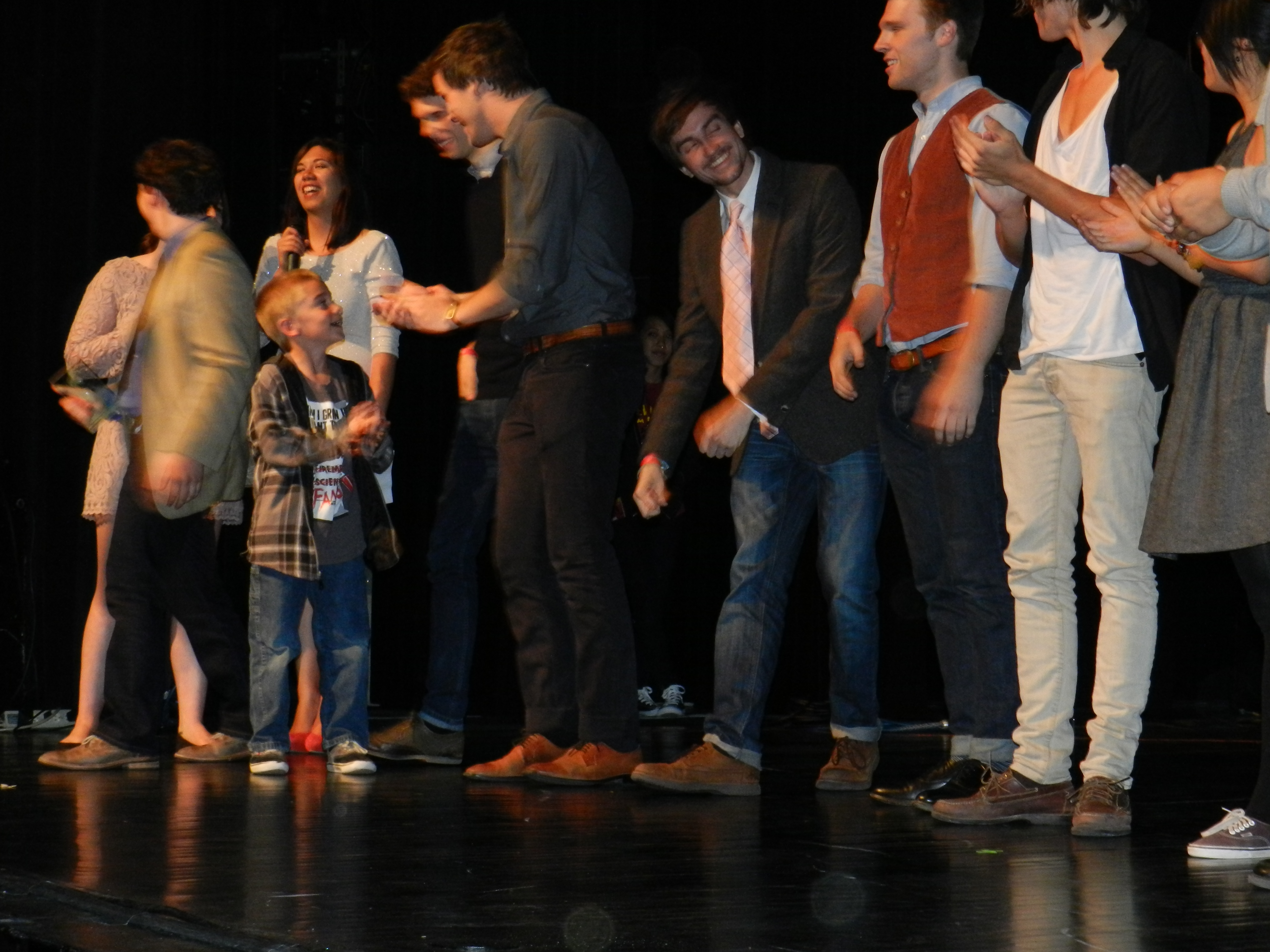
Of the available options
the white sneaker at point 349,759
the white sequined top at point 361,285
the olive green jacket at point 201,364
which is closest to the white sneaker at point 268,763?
the white sneaker at point 349,759

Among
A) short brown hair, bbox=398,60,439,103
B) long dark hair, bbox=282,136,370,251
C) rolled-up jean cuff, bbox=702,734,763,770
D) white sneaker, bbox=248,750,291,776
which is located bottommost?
white sneaker, bbox=248,750,291,776

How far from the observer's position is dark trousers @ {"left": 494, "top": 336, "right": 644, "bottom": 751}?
3.66 meters

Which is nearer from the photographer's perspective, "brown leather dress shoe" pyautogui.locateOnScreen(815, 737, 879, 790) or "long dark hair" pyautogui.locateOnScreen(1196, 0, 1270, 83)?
"long dark hair" pyautogui.locateOnScreen(1196, 0, 1270, 83)

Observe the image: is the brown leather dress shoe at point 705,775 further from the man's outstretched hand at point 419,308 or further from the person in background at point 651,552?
the person in background at point 651,552

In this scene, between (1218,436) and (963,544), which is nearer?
(1218,436)

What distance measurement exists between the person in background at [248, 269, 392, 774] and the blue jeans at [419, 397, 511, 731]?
17 cm

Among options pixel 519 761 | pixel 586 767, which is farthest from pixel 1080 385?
pixel 519 761

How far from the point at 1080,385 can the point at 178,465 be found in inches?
82.0

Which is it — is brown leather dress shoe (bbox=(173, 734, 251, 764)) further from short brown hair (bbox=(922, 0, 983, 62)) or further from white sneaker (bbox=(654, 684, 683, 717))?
short brown hair (bbox=(922, 0, 983, 62))

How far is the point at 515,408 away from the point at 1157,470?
1.60 m

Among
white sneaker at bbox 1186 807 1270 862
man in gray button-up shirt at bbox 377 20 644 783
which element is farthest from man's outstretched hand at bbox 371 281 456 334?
white sneaker at bbox 1186 807 1270 862

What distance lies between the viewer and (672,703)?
20.2ft

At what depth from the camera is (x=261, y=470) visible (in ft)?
13.8

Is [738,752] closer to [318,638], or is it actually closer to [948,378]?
[948,378]
